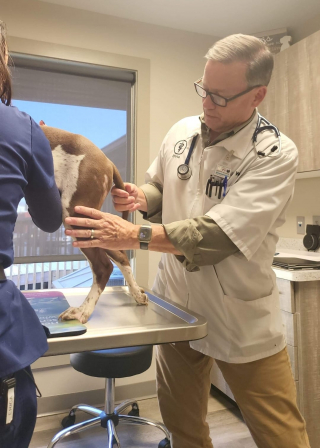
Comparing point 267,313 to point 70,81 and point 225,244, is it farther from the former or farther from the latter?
point 70,81

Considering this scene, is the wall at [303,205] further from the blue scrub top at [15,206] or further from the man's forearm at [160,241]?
the blue scrub top at [15,206]

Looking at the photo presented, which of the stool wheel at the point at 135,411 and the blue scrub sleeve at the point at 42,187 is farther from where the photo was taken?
the stool wheel at the point at 135,411

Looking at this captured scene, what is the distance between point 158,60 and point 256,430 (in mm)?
2250

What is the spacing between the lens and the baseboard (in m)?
2.22

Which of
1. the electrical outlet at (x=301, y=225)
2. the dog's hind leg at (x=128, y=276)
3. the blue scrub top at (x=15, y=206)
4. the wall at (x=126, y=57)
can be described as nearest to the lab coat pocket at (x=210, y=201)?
the dog's hind leg at (x=128, y=276)

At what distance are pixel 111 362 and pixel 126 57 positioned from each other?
1.86 m

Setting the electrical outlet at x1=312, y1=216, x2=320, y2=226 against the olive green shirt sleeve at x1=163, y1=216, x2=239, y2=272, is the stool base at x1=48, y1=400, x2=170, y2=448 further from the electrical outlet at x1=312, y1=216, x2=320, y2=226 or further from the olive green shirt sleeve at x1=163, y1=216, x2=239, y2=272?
the electrical outlet at x1=312, y1=216, x2=320, y2=226

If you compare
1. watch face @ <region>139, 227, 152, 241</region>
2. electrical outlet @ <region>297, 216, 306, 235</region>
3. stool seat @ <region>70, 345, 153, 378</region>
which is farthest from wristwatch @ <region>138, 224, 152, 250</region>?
electrical outlet @ <region>297, 216, 306, 235</region>

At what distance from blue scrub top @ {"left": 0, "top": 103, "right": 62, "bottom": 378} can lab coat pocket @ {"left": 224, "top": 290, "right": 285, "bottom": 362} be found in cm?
63

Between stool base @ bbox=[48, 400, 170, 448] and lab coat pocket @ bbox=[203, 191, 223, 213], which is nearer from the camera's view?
lab coat pocket @ bbox=[203, 191, 223, 213]

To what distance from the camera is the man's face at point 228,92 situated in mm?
1181

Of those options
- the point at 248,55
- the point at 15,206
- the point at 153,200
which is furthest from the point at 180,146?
the point at 15,206

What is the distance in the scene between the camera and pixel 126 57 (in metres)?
2.43

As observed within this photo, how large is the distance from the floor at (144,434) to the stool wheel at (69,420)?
42 mm
